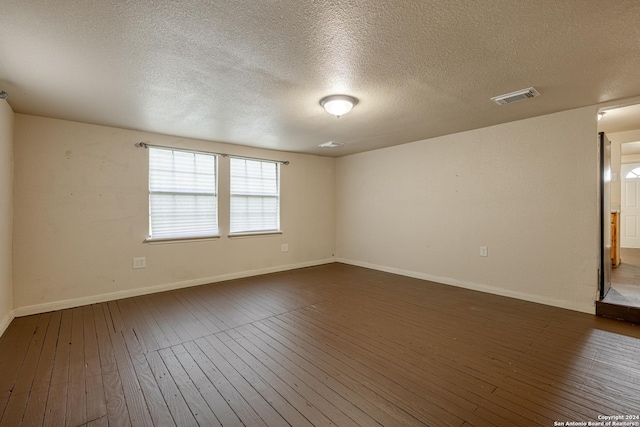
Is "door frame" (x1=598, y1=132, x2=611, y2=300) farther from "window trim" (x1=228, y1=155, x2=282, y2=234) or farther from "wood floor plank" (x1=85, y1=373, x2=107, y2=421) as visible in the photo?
"wood floor plank" (x1=85, y1=373, x2=107, y2=421)

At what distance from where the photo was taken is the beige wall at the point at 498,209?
324 centimetres

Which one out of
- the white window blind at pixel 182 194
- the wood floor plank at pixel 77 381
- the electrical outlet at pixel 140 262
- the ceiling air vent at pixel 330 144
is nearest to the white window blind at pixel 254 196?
the white window blind at pixel 182 194

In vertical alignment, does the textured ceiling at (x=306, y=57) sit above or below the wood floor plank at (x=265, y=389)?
above

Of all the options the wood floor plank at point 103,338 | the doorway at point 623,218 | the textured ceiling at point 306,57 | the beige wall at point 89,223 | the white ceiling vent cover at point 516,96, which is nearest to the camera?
the textured ceiling at point 306,57

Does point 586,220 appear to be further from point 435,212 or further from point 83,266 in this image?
point 83,266

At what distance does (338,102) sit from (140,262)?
346 cm

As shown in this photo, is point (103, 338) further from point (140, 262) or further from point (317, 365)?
point (317, 365)

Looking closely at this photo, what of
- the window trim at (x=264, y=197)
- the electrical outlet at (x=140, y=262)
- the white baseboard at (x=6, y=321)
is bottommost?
the white baseboard at (x=6, y=321)

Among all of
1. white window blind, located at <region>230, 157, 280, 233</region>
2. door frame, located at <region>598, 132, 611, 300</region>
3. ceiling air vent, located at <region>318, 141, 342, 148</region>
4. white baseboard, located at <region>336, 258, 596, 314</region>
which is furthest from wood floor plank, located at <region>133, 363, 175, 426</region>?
door frame, located at <region>598, 132, 611, 300</region>

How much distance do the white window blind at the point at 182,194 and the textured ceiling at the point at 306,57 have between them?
3.01 feet

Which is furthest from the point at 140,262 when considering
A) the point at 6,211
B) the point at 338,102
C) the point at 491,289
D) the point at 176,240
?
the point at 491,289

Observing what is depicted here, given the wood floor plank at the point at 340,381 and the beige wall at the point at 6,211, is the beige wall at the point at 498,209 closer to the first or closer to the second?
the wood floor plank at the point at 340,381

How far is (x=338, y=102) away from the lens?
9.11ft

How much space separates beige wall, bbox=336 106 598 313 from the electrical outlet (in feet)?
12.8
